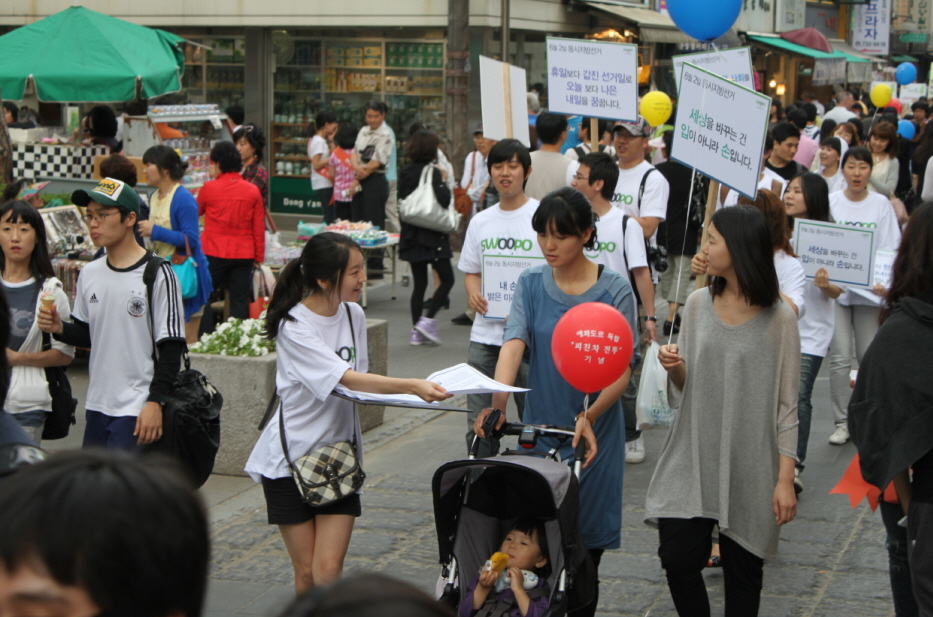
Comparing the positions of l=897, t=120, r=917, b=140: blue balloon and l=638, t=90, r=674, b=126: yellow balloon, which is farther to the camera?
l=897, t=120, r=917, b=140: blue balloon

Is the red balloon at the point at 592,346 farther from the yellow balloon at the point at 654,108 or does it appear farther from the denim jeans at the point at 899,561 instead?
the yellow balloon at the point at 654,108

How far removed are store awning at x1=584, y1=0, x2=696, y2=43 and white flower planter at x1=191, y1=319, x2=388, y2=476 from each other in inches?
582

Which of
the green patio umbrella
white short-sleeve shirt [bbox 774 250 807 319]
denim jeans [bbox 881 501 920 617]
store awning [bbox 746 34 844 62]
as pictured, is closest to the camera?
denim jeans [bbox 881 501 920 617]

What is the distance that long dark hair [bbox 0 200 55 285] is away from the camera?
4.93 meters

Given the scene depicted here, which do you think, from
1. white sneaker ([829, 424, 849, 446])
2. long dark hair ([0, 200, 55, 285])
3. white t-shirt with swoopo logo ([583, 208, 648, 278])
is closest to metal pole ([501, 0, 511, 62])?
white sneaker ([829, 424, 849, 446])

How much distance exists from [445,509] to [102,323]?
1.85 m

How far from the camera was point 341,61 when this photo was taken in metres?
18.4

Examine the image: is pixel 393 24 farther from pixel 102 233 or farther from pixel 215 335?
pixel 102 233

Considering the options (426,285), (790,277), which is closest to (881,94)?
(426,285)

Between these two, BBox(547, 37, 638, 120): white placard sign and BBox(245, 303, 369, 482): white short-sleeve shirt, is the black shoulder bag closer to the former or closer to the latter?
BBox(245, 303, 369, 482): white short-sleeve shirt

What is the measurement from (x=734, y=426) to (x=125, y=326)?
2.51 metres

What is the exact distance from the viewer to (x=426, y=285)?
10.4 metres

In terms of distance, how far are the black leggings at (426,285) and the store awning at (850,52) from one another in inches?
1111

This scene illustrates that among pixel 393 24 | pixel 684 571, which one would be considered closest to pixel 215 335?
pixel 684 571
